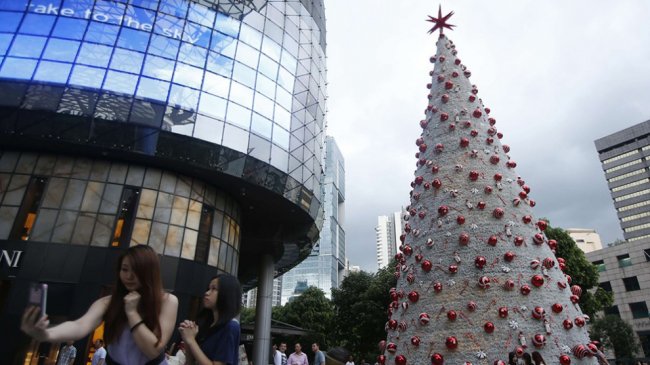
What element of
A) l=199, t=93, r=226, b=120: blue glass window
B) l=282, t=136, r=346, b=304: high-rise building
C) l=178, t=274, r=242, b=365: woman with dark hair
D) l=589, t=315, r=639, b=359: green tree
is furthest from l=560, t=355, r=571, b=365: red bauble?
l=282, t=136, r=346, b=304: high-rise building

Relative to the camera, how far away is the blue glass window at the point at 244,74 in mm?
17188

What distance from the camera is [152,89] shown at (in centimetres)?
1512

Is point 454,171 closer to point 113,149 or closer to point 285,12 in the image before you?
point 113,149

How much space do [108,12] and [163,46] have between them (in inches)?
99.2

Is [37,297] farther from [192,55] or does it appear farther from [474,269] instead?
[192,55]

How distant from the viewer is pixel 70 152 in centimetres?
1486

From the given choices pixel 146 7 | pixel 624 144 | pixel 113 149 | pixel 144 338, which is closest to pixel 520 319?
pixel 144 338

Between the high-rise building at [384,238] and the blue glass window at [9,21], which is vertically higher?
the high-rise building at [384,238]

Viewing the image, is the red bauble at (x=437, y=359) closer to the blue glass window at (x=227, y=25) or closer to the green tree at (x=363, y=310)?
the blue glass window at (x=227, y=25)

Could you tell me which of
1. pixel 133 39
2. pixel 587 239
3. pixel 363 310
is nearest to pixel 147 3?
pixel 133 39

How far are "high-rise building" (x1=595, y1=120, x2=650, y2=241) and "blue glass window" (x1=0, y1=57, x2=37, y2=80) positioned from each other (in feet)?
293

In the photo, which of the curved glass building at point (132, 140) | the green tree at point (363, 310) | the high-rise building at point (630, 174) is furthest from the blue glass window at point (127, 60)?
the high-rise building at point (630, 174)

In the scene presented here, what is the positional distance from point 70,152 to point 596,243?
8323 cm

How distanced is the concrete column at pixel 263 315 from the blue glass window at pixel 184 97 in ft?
41.9
